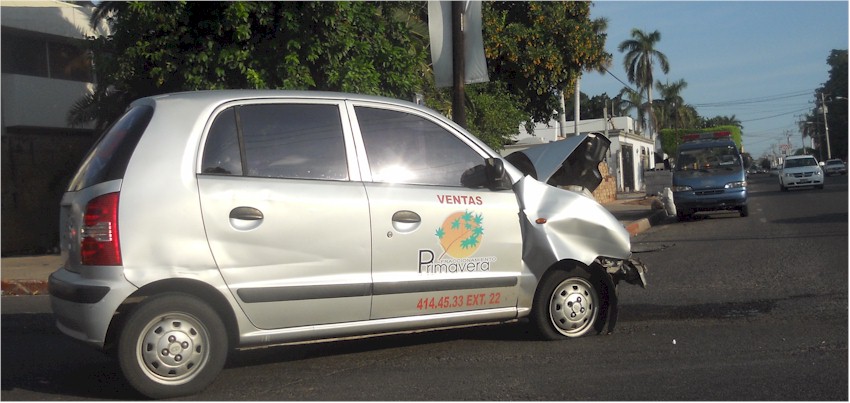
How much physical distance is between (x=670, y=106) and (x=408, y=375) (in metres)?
79.9

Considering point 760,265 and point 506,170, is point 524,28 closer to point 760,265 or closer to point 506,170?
point 760,265

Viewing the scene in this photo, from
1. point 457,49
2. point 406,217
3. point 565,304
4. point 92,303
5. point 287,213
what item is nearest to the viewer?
point 92,303

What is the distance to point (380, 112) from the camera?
18.1ft

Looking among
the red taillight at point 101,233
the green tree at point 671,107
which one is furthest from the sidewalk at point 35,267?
the green tree at point 671,107

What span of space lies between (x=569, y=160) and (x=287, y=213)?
2562mm

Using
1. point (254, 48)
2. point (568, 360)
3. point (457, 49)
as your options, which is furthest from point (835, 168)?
point (568, 360)

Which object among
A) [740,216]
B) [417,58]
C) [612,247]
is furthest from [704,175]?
[612,247]

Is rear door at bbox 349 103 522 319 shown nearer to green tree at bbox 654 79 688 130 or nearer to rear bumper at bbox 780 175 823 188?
rear bumper at bbox 780 175 823 188

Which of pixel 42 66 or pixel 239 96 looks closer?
pixel 239 96

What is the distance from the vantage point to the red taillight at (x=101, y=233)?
14.9ft

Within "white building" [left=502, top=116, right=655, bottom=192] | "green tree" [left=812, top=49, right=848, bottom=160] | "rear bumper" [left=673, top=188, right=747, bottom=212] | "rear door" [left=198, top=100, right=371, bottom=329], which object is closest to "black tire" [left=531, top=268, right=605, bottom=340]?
"rear door" [left=198, top=100, right=371, bottom=329]

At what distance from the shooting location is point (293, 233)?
16.3ft

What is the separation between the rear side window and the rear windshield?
15.8 inches

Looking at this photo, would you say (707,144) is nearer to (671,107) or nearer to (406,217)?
(406,217)
